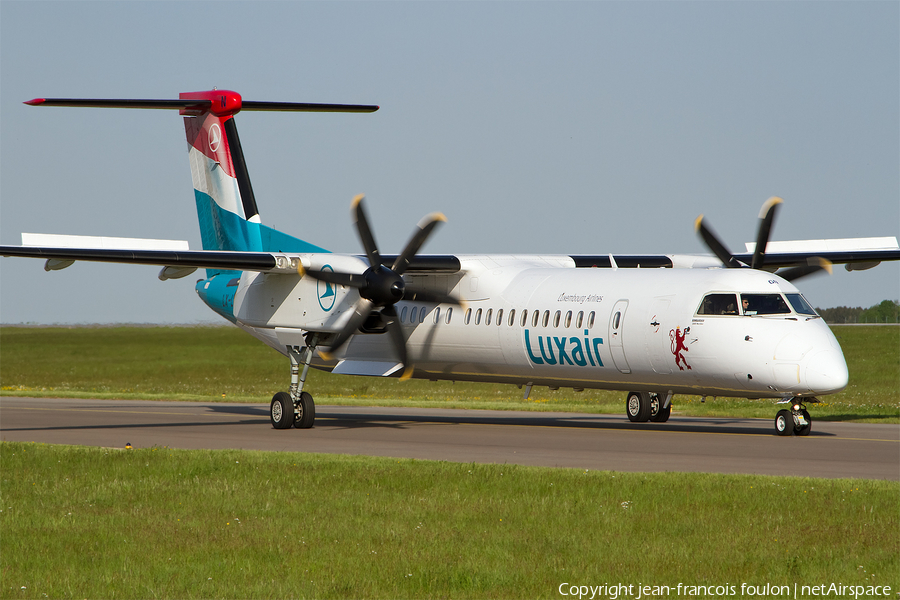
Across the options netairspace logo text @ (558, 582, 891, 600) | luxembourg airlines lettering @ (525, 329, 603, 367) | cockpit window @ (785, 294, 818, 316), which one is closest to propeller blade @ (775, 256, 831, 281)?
cockpit window @ (785, 294, 818, 316)

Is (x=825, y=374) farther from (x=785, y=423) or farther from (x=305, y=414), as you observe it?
(x=305, y=414)

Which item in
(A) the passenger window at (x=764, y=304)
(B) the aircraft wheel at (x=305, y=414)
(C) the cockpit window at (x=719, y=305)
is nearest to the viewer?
(A) the passenger window at (x=764, y=304)

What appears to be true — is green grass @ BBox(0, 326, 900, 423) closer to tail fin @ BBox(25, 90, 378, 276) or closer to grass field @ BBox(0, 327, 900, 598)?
tail fin @ BBox(25, 90, 378, 276)

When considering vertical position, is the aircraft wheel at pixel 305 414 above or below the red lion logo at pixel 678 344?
below

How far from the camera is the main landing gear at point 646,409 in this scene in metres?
23.6

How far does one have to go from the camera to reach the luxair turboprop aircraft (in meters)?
18.1

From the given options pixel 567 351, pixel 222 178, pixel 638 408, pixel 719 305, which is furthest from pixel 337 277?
pixel 719 305

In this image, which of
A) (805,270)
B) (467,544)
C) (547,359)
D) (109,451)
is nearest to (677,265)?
(805,270)

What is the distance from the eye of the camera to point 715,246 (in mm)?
21844

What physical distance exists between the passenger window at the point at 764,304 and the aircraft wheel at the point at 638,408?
5.78 meters

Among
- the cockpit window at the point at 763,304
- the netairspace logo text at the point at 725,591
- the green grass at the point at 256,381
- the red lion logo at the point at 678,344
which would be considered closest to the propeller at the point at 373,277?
the red lion logo at the point at 678,344

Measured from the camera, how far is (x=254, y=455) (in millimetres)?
15945

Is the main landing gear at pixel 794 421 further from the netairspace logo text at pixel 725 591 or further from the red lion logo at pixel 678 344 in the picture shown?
the netairspace logo text at pixel 725 591

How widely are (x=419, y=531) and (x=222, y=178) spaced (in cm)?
1781
